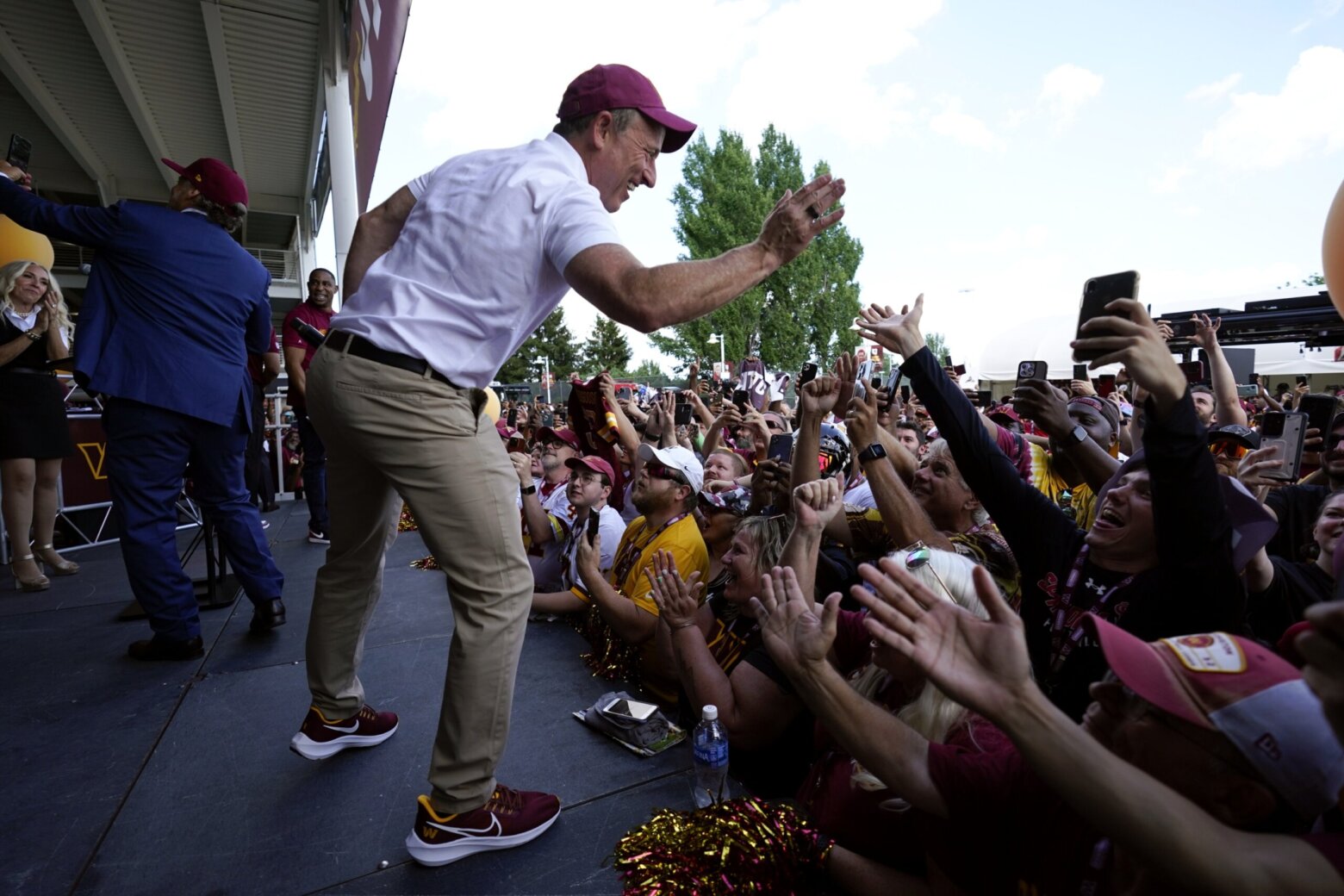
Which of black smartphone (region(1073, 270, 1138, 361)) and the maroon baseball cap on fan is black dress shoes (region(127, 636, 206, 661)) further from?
black smartphone (region(1073, 270, 1138, 361))

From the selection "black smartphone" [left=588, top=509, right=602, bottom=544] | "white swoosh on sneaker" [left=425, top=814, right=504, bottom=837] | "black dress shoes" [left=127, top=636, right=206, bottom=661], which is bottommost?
"black dress shoes" [left=127, top=636, right=206, bottom=661]

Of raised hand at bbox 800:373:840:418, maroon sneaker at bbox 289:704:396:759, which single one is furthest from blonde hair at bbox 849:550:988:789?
maroon sneaker at bbox 289:704:396:759

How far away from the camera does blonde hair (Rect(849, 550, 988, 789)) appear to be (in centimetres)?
143

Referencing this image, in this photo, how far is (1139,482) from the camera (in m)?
1.74

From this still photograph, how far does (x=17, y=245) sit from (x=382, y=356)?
182 inches

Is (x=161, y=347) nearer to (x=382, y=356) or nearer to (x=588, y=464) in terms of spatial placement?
(x=382, y=356)

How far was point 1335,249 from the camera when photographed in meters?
2.36

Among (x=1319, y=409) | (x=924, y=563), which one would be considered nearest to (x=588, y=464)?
(x=924, y=563)

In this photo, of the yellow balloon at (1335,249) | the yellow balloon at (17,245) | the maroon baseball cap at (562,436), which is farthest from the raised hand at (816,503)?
the yellow balloon at (17,245)

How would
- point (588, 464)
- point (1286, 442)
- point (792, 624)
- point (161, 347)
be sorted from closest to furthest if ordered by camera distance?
1. point (792, 624)
2. point (1286, 442)
3. point (161, 347)
4. point (588, 464)

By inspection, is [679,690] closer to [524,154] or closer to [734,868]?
[734,868]

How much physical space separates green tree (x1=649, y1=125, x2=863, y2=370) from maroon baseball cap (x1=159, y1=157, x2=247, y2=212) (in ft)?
96.0

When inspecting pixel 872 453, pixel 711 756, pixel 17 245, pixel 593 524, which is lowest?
pixel 711 756

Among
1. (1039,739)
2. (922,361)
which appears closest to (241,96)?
(922,361)
